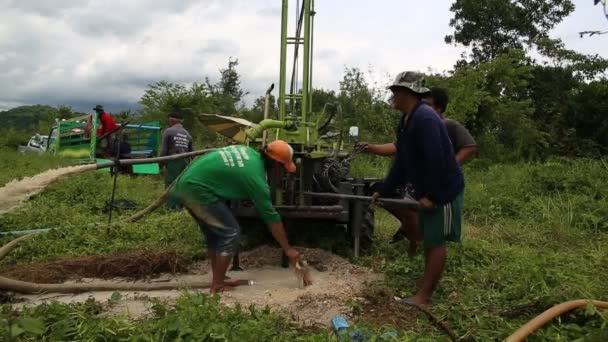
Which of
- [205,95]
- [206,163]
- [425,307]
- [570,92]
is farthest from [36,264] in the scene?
[570,92]

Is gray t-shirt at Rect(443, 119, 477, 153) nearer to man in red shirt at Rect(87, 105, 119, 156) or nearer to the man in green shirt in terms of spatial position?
the man in green shirt

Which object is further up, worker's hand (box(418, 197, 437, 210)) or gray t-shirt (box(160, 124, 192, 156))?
gray t-shirt (box(160, 124, 192, 156))

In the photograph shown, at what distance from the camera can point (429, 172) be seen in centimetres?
420

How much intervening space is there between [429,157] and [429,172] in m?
0.13

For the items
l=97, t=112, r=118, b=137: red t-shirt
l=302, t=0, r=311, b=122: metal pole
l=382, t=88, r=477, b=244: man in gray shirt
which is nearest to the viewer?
l=382, t=88, r=477, b=244: man in gray shirt

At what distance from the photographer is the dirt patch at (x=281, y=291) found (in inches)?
167

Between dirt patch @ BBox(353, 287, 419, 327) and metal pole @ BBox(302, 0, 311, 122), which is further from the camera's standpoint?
metal pole @ BBox(302, 0, 311, 122)

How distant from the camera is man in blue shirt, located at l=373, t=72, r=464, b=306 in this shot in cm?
416

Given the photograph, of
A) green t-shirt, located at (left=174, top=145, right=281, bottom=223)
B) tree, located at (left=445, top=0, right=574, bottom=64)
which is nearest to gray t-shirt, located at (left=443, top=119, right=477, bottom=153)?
green t-shirt, located at (left=174, top=145, right=281, bottom=223)

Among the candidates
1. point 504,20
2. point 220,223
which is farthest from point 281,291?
point 504,20

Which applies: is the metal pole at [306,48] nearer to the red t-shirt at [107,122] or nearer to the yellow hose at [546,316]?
the yellow hose at [546,316]

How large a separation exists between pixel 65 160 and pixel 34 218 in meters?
6.29

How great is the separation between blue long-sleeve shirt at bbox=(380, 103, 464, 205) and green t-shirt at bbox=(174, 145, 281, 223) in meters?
1.21

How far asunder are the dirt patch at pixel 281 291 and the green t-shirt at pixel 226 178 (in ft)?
2.20
